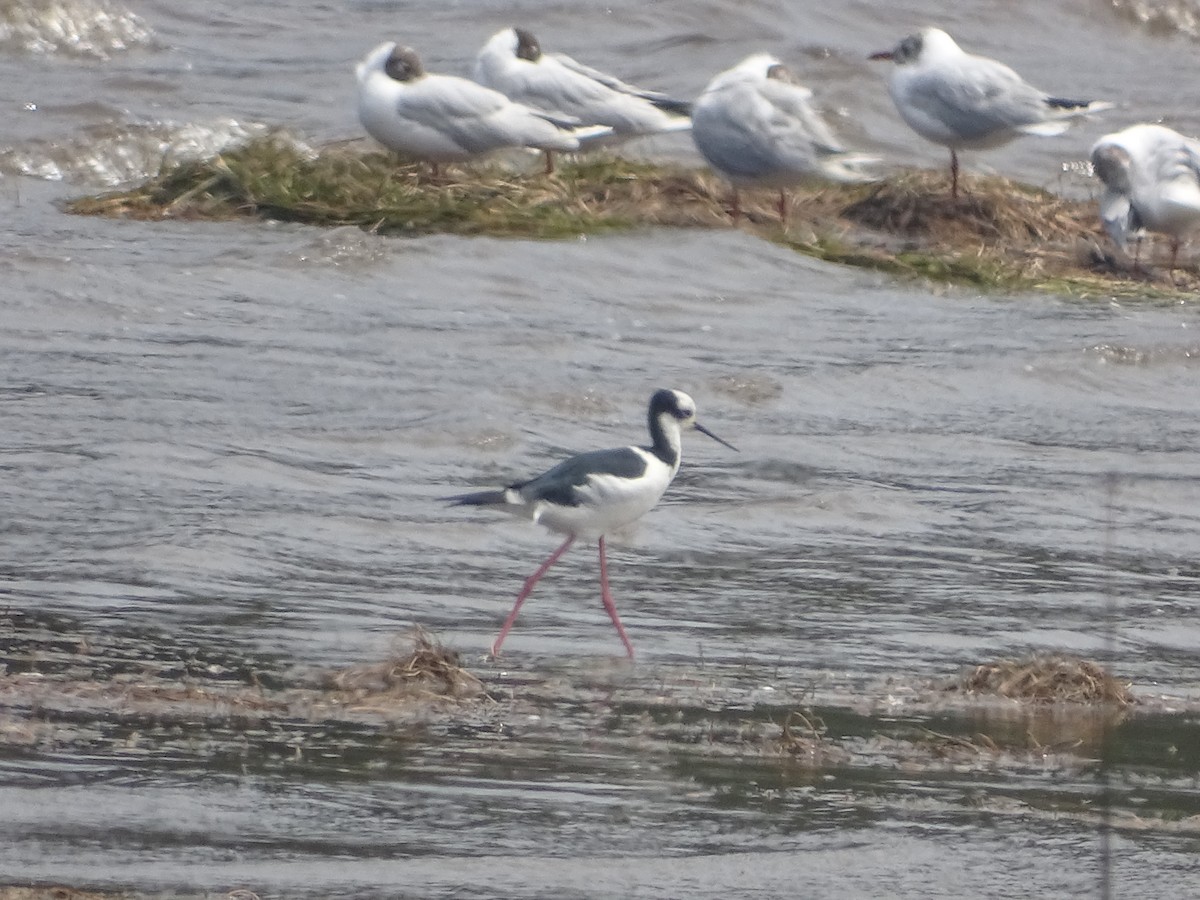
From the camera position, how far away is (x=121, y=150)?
1487 centimetres

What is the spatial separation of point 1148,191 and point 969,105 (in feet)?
4.96

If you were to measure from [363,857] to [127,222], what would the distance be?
813cm

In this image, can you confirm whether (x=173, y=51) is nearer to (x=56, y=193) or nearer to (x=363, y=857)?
(x=56, y=193)

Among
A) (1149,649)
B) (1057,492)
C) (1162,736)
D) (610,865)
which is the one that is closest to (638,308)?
(1057,492)

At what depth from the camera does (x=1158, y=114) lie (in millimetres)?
19250

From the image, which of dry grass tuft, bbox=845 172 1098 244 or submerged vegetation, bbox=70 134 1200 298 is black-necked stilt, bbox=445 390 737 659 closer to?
submerged vegetation, bbox=70 134 1200 298

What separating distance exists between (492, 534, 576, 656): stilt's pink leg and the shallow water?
0.06m

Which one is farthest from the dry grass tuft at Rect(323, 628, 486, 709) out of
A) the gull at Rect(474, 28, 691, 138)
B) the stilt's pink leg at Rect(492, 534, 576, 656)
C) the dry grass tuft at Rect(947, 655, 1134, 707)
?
the gull at Rect(474, 28, 691, 138)

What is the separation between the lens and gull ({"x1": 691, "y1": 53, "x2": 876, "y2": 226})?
41.3 ft

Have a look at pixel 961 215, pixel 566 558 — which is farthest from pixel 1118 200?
pixel 566 558

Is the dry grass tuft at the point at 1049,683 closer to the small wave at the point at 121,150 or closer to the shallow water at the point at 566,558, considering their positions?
the shallow water at the point at 566,558

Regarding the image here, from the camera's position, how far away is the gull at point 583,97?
14203 millimetres

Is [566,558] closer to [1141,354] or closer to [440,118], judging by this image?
[1141,354]

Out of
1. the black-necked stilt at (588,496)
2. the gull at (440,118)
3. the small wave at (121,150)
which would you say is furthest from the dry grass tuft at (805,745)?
the small wave at (121,150)
